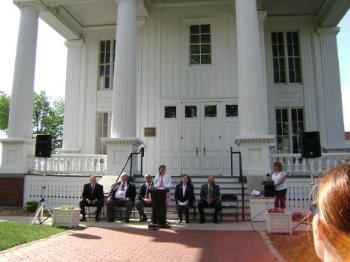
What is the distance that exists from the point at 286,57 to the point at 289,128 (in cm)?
329

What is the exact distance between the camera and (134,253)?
636 centimetres

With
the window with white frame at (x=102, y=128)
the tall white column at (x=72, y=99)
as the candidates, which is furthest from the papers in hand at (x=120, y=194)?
the tall white column at (x=72, y=99)

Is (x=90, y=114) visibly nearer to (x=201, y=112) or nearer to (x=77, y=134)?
(x=77, y=134)

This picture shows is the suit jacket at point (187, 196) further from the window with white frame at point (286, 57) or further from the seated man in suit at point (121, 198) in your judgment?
Answer: the window with white frame at point (286, 57)

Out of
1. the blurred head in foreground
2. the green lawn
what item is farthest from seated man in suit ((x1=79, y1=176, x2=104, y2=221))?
the blurred head in foreground

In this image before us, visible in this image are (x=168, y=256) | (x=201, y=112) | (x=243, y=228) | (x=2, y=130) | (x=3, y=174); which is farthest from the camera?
(x=2, y=130)

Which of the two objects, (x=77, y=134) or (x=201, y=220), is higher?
(x=77, y=134)

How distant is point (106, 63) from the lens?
17125 millimetres

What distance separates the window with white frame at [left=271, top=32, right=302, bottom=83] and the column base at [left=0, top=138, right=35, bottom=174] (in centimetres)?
1104

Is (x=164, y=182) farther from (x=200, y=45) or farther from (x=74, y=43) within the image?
(x=74, y=43)

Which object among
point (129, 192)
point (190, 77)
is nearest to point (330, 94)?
point (190, 77)

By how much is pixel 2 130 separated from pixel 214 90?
42.2 meters

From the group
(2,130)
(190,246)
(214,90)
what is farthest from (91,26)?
(2,130)

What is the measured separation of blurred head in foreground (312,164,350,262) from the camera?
→ 82 centimetres
